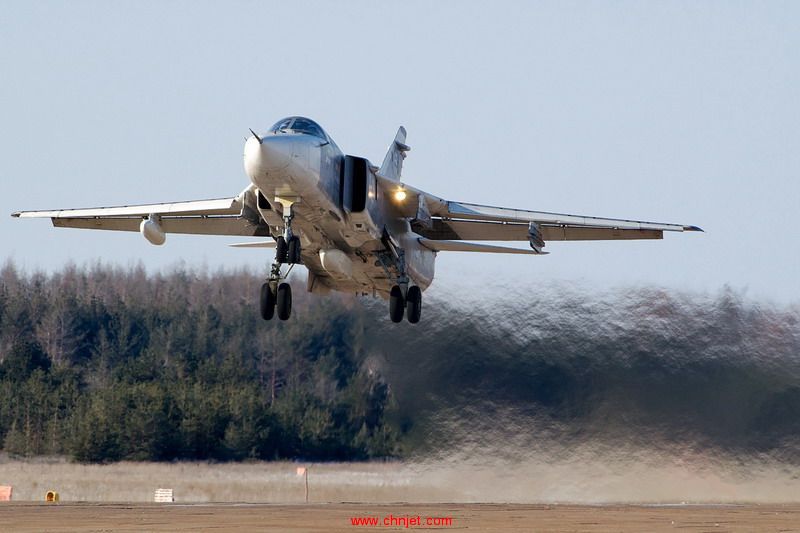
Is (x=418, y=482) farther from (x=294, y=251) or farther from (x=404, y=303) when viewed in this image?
(x=294, y=251)

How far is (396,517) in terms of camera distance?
24141 mm

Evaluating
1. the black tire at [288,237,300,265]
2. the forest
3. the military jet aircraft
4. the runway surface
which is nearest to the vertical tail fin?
the military jet aircraft

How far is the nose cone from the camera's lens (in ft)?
70.3

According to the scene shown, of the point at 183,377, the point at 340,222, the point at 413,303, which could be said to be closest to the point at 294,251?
the point at 340,222

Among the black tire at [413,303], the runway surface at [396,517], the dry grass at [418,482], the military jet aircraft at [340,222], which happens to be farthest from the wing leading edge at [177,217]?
the dry grass at [418,482]

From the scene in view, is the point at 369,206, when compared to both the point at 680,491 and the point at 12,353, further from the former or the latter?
the point at 12,353

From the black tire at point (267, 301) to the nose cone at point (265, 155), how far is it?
293 cm

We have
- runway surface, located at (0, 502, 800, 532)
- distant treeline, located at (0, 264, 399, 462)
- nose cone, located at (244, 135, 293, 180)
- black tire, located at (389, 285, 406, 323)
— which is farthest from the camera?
distant treeline, located at (0, 264, 399, 462)

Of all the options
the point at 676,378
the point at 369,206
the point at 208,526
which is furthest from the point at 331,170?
the point at 676,378

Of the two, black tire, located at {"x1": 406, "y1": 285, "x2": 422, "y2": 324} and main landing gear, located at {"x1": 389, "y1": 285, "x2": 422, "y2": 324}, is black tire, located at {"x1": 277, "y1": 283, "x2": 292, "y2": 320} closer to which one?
main landing gear, located at {"x1": 389, "y1": 285, "x2": 422, "y2": 324}

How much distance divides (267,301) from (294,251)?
6.06ft

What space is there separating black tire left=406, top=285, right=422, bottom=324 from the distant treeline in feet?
14.0

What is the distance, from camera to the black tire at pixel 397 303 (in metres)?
26.0

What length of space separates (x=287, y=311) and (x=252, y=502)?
778cm
